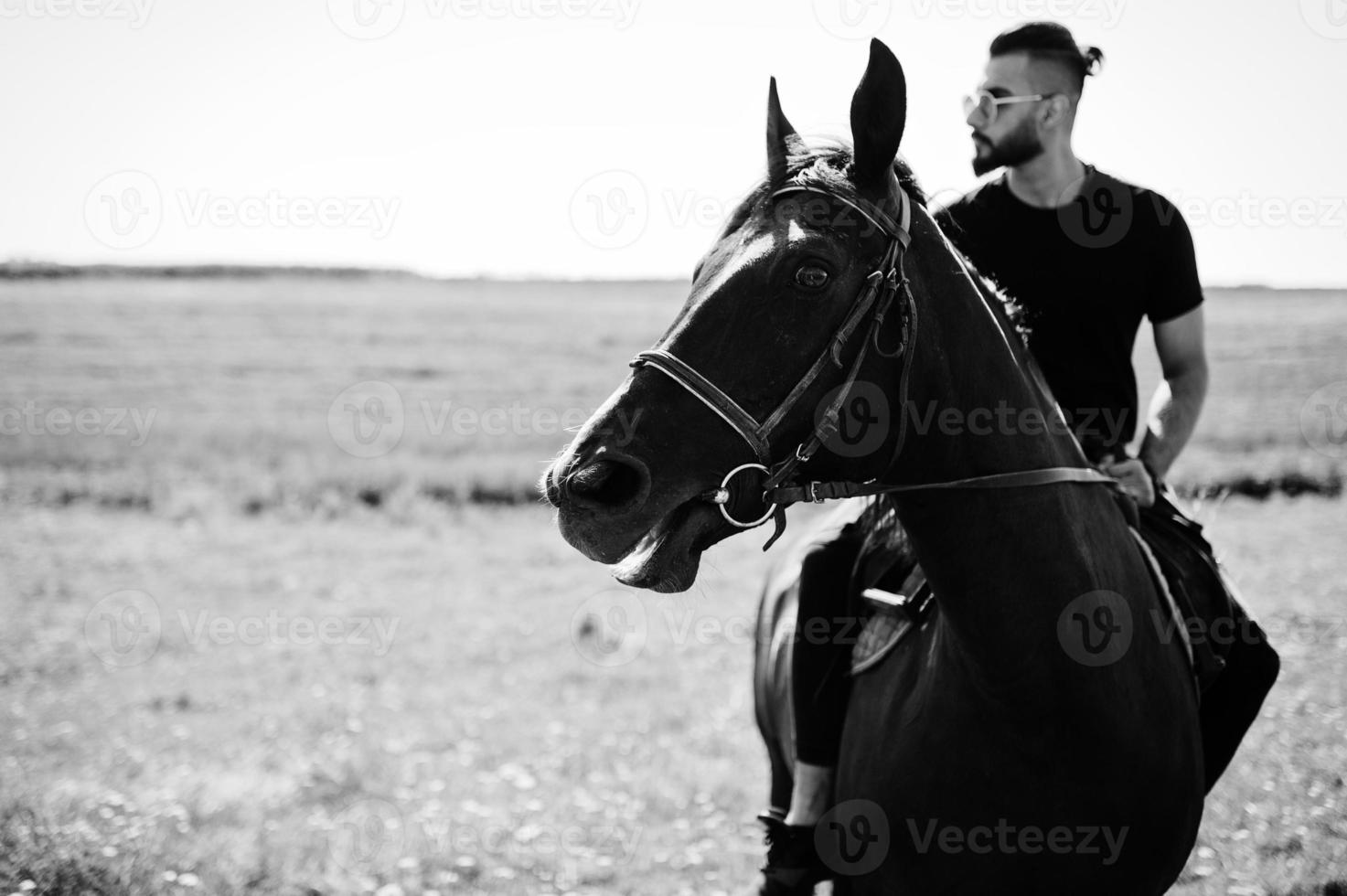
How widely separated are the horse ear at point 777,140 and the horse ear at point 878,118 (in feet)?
0.66

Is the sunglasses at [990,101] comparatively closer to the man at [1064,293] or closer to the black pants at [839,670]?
the man at [1064,293]

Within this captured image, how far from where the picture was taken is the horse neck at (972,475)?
8.55ft

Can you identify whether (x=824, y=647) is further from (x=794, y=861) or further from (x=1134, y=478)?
(x=1134, y=478)

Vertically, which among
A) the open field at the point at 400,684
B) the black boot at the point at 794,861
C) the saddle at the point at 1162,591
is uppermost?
the saddle at the point at 1162,591

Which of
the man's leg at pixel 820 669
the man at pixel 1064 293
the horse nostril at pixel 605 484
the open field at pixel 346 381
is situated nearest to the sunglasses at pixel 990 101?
the man at pixel 1064 293

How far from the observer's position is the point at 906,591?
3.41m

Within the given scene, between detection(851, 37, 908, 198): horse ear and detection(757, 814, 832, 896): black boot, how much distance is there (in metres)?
2.32

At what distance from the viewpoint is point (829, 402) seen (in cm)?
242

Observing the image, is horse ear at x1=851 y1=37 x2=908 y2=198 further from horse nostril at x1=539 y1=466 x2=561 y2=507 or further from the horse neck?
horse nostril at x1=539 y1=466 x2=561 y2=507

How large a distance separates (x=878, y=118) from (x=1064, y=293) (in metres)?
1.66

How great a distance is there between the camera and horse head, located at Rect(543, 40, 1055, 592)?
7.32 ft

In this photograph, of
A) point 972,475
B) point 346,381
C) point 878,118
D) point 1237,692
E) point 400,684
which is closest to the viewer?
point 878,118

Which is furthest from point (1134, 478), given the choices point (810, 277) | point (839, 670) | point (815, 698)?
point (810, 277)

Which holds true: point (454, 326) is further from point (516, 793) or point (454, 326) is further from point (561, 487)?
point (561, 487)
